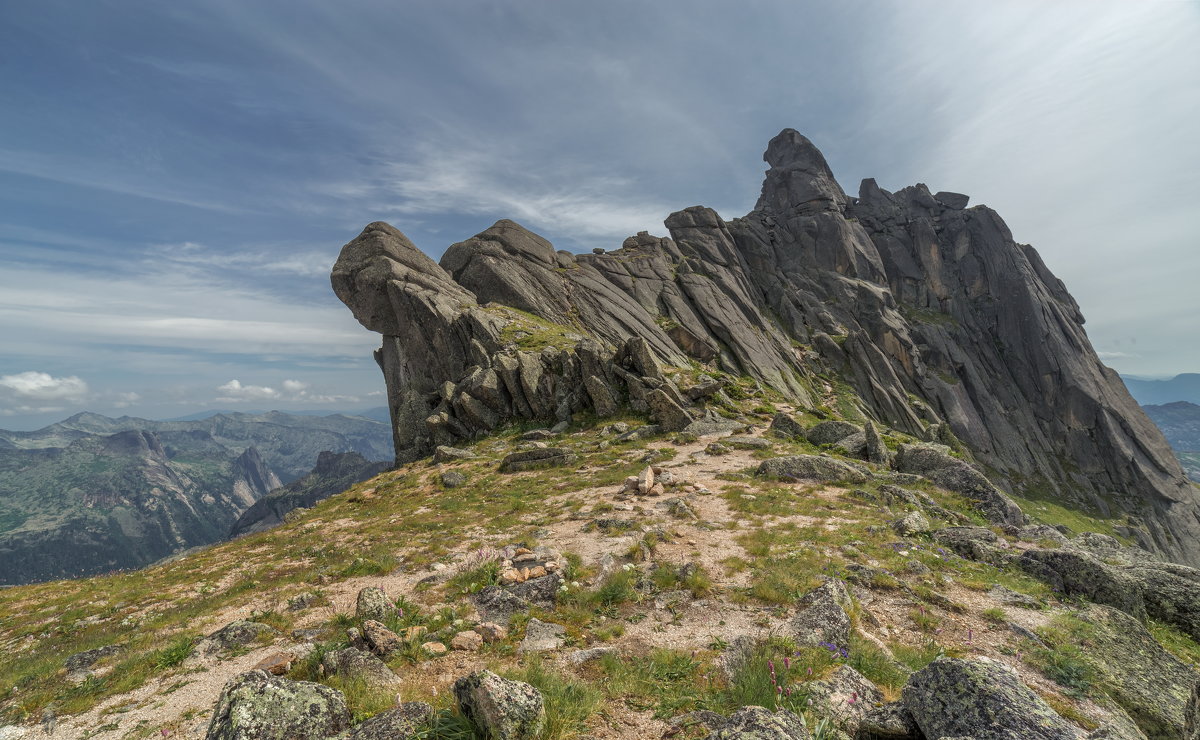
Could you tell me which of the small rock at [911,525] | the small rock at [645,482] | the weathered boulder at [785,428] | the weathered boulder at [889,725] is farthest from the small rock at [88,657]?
the weathered boulder at [785,428]

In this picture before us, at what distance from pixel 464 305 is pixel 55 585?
157 ft

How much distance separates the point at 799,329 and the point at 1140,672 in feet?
358

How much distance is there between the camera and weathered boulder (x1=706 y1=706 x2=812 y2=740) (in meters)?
5.47

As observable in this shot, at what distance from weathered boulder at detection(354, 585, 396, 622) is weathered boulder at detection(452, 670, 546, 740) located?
6.58 metres

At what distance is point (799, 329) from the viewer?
363 feet

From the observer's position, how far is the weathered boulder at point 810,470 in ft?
85.6

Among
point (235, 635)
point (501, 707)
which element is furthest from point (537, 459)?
point (501, 707)

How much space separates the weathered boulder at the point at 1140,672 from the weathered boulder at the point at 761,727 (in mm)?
6735

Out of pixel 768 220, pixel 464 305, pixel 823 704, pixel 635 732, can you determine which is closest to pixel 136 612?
pixel 635 732

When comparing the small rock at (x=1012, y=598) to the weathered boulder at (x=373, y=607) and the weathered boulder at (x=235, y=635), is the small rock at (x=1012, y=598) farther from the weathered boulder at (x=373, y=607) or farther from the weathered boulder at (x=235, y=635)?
the weathered boulder at (x=235, y=635)

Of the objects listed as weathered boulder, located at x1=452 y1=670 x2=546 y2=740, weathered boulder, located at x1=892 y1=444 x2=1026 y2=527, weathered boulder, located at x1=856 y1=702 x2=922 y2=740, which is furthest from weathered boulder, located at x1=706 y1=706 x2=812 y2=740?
weathered boulder, located at x1=892 y1=444 x2=1026 y2=527

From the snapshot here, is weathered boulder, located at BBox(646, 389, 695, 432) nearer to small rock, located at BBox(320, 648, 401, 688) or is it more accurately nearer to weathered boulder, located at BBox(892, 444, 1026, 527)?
A: weathered boulder, located at BBox(892, 444, 1026, 527)

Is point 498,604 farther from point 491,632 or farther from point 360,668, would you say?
point 360,668

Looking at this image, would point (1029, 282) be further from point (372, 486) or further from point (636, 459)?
point (372, 486)
